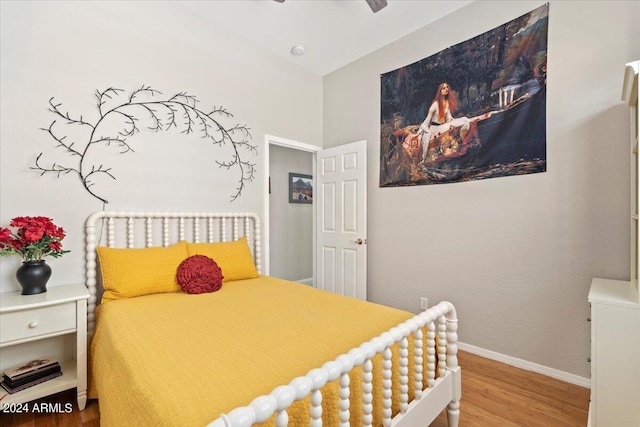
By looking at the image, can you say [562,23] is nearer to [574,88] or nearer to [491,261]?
[574,88]

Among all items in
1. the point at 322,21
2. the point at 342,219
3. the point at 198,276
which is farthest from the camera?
the point at 342,219

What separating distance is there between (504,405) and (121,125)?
10.9 feet

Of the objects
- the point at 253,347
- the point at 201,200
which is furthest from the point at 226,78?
the point at 253,347

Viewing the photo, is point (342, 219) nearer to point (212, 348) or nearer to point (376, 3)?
point (376, 3)

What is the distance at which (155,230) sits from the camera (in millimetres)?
2480

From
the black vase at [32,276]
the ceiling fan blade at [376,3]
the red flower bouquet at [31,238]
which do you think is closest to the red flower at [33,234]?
the red flower bouquet at [31,238]

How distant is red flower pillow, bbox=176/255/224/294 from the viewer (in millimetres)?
2113

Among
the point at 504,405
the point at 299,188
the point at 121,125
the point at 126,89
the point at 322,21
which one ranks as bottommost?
the point at 504,405

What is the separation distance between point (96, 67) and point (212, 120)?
0.91 metres

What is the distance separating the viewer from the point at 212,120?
9.23 feet

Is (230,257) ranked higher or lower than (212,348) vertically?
higher

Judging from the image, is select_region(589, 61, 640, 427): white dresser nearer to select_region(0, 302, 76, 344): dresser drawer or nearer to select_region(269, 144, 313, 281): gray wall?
select_region(0, 302, 76, 344): dresser drawer

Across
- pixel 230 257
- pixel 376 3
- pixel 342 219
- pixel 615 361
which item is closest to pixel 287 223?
pixel 342 219

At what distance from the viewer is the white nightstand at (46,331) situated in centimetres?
159
